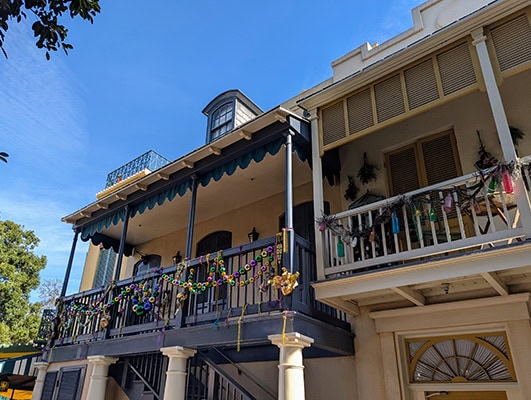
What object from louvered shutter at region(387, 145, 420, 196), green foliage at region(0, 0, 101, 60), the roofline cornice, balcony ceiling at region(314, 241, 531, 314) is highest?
the roofline cornice

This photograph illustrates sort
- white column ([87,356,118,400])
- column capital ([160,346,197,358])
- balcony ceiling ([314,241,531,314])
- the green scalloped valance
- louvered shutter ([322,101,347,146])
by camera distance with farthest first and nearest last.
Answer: white column ([87,356,118,400]), the green scalloped valance, louvered shutter ([322,101,347,146]), column capital ([160,346,197,358]), balcony ceiling ([314,241,531,314])

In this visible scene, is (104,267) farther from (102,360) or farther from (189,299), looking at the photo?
(189,299)

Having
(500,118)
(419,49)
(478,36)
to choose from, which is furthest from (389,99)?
(500,118)

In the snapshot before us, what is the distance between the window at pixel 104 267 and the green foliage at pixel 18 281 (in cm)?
576

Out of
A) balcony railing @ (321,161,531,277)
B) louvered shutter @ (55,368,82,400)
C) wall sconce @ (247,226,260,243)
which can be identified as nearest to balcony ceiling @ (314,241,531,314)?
balcony railing @ (321,161,531,277)

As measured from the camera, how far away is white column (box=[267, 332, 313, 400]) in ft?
15.0

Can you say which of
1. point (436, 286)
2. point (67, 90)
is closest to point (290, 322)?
point (436, 286)

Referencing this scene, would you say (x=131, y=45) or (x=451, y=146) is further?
(x=131, y=45)

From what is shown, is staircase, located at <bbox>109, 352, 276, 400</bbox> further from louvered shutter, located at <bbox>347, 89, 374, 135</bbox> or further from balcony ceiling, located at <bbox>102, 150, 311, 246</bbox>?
louvered shutter, located at <bbox>347, 89, 374, 135</bbox>

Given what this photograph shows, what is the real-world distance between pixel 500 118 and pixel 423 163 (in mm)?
1908

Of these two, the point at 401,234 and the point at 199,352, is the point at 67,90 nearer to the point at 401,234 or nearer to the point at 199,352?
the point at 199,352

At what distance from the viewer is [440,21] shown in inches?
291

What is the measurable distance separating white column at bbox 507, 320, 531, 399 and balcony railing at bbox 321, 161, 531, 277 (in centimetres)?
104

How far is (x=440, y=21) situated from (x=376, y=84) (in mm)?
2838
